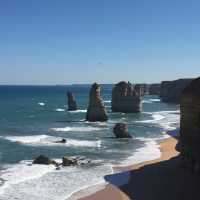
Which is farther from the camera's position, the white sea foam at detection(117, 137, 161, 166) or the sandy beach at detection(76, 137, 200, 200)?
the white sea foam at detection(117, 137, 161, 166)

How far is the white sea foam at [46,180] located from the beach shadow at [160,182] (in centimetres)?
192

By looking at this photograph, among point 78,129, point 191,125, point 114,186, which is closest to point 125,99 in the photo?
point 78,129

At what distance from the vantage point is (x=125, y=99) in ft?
310

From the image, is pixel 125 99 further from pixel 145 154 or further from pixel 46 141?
pixel 145 154

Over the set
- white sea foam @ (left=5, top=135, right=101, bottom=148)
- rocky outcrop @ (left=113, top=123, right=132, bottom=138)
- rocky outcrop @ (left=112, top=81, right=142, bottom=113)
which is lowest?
white sea foam @ (left=5, top=135, right=101, bottom=148)

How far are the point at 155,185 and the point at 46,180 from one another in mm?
8045

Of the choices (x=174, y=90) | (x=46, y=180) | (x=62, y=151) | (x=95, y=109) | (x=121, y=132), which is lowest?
(x=46, y=180)

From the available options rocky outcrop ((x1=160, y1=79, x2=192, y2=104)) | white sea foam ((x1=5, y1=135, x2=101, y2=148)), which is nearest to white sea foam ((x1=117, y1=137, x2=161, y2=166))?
white sea foam ((x1=5, y1=135, x2=101, y2=148))

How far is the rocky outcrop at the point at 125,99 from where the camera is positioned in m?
93.4

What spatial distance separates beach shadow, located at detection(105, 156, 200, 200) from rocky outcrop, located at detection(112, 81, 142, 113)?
A: 191ft

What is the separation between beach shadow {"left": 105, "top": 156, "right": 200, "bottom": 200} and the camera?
87.7 feet

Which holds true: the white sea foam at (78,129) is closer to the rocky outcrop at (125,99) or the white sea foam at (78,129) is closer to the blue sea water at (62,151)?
the blue sea water at (62,151)

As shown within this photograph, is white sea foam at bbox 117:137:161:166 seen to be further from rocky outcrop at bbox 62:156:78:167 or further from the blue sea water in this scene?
rocky outcrop at bbox 62:156:78:167

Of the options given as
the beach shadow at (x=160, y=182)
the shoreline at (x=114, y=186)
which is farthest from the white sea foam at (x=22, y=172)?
the beach shadow at (x=160, y=182)
